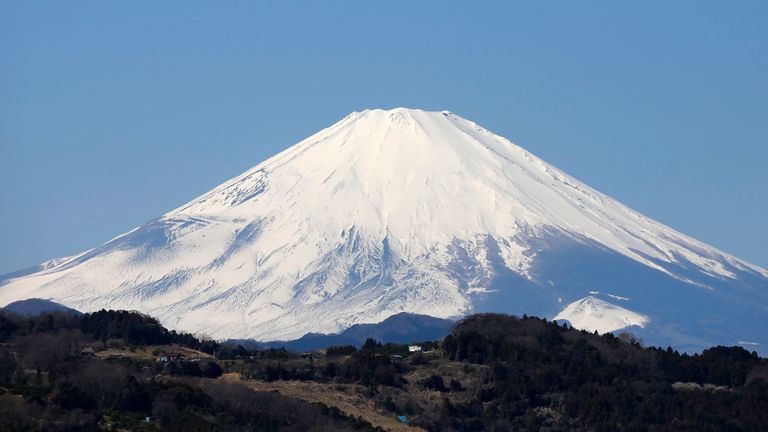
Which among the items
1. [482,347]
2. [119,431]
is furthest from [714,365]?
[119,431]

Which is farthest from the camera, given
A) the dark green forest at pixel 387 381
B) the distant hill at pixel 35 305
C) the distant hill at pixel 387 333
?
the distant hill at pixel 35 305

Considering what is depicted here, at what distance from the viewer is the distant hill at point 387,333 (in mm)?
179750

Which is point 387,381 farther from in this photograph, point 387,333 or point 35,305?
point 35,305

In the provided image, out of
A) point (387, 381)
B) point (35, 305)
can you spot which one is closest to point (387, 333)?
point (35, 305)

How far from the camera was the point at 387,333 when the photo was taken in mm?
183625

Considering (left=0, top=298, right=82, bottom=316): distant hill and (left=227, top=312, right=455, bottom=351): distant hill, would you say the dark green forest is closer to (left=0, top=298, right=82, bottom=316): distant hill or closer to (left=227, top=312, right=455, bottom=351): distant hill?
(left=227, top=312, right=455, bottom=351): distant hill

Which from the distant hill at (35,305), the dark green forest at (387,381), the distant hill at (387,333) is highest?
the distant hill at (35,305)

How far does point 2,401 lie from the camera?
Answer: 210ft

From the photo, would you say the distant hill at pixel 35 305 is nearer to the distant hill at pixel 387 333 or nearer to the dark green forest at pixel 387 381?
the distant hill at pixel 387 333

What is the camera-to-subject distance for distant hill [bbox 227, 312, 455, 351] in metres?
180

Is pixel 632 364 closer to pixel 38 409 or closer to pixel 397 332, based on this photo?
pixel 38 409

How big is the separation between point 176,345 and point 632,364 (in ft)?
72.8

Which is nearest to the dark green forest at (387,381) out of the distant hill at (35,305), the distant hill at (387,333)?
the distant hill at (387,333)

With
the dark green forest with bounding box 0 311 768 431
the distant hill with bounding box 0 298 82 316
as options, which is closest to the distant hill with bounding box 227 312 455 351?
the distant hill with bounding box 0 298 82 316
